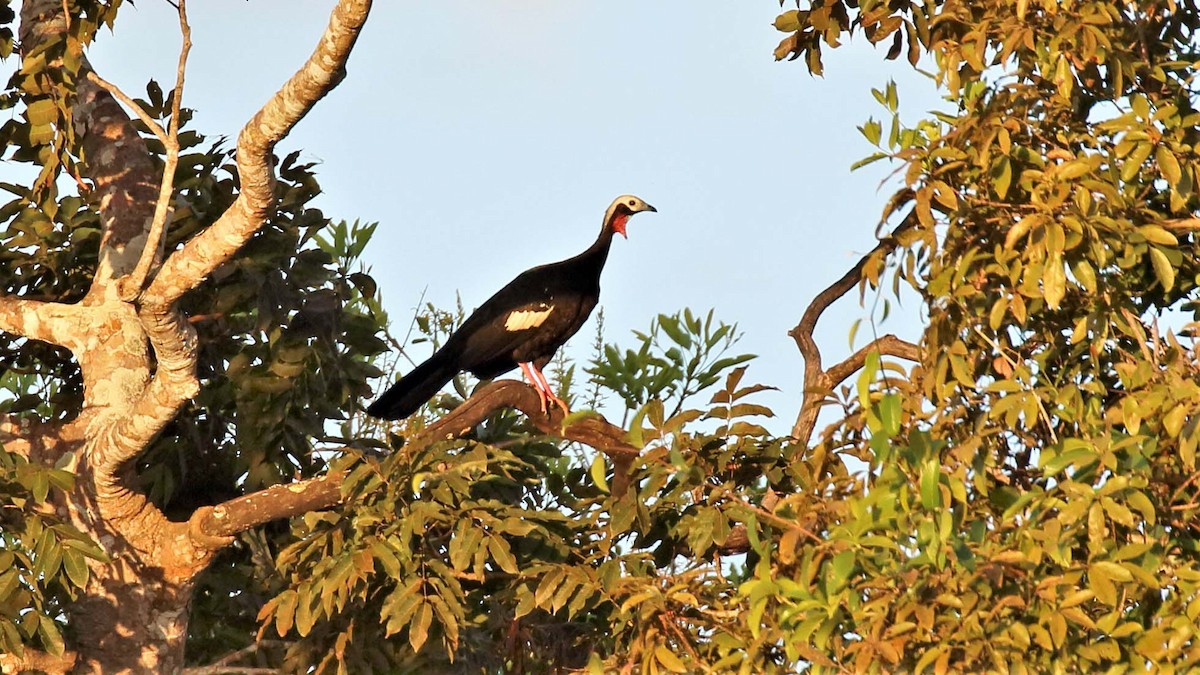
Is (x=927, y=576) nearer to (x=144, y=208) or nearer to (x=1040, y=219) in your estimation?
(x=1040, y=219)

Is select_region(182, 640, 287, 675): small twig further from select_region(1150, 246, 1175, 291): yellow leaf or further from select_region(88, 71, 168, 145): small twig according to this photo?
select_region(1150, 246, 1175, 291): yellow leaf

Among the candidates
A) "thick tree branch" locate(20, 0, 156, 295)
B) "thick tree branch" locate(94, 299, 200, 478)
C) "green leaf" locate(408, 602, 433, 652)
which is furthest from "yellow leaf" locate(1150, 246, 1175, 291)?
"thick tree branch" locate(20, 0, 156, 295)

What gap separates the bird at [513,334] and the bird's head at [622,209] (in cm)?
66

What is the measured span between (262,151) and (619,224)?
3920mm

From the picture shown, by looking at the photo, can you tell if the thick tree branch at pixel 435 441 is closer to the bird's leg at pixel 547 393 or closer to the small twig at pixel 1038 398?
the bird's leg at pixel 547 393

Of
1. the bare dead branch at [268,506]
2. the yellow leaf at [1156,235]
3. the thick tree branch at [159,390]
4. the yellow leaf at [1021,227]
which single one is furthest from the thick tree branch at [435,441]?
the yellow leaf at [1156,235]

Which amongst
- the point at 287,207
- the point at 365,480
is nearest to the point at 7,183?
the point at 287,207

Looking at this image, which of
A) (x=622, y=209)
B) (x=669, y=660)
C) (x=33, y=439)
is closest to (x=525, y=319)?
(x=622, y=209)

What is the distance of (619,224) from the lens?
9.87 metres

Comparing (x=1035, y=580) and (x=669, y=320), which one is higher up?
(x=669, y=320)

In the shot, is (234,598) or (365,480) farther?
(234,598)

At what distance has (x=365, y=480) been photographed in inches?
247

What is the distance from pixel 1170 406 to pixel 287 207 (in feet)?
16.6

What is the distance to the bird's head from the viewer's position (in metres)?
9.85
